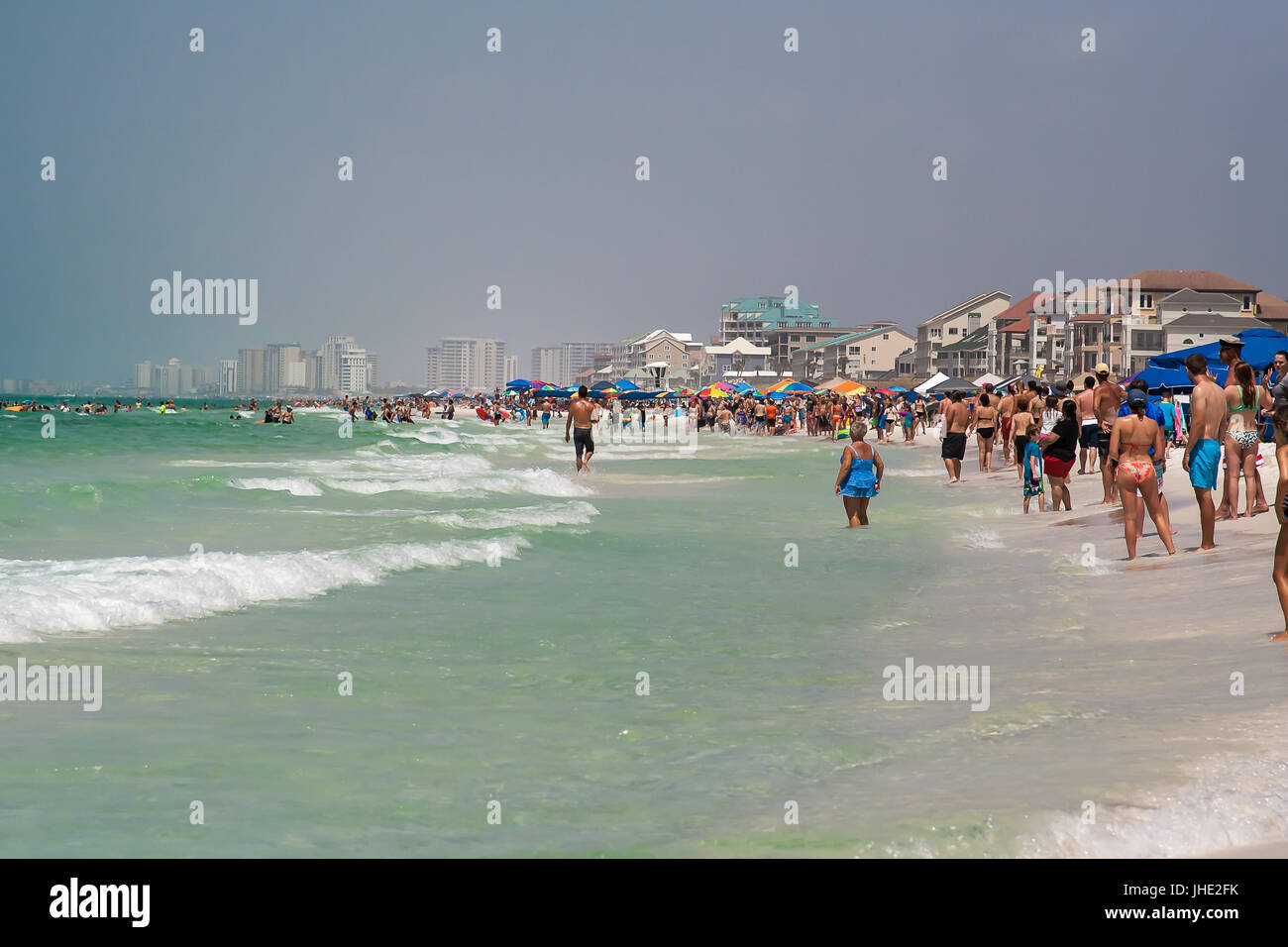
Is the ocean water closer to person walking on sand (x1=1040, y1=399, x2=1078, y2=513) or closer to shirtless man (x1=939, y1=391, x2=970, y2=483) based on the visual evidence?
person walking on sand (x1=1040, y1=399, x2=1078, y2=513)

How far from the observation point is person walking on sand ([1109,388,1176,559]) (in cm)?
1082

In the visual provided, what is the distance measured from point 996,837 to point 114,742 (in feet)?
13.4

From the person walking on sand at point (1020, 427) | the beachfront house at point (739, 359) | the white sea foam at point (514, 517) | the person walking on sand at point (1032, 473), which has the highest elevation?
the beachfront house at point (739, 359)

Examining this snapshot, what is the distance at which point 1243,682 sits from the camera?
624 cm

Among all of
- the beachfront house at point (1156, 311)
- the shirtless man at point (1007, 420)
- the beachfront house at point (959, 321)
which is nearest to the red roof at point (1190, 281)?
the beachfront house at point (1156, 311)

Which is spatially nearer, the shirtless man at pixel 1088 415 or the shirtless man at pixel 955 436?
the shirtless man at pixel 1088 415

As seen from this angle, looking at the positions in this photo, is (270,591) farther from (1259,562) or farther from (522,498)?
(522,498)

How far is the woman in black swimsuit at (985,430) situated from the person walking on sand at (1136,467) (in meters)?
14.5

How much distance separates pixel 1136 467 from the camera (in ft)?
36.0

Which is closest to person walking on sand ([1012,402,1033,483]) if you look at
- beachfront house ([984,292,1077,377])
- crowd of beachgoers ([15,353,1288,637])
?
crowd of beachgoers ([15,353,1288,637])

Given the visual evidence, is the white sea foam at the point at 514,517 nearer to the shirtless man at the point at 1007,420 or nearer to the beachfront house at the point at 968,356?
the shirtless man at the point at 1007,420

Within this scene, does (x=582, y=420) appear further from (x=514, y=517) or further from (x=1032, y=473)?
(x=1032, y=473)

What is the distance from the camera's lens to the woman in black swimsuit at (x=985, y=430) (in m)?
25.5
